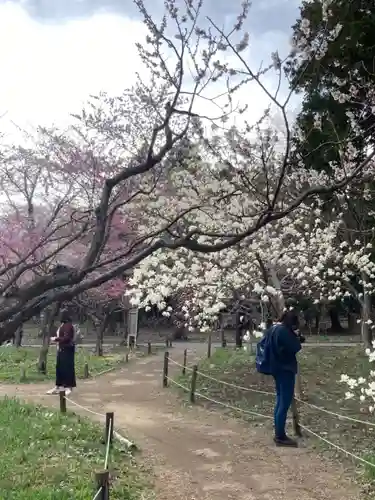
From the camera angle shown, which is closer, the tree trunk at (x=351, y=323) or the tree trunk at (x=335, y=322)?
the tree trunk at (x=351, y=323)

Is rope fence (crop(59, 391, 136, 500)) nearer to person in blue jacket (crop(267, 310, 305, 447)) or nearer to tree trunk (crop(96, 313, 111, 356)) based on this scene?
person in blue jacket (crop(267, 310, 305, 447))

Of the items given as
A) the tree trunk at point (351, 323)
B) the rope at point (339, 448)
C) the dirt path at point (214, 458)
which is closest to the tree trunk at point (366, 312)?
the rope at point (339, 448)

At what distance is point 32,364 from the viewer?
54.4ft

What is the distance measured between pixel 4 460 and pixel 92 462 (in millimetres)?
937

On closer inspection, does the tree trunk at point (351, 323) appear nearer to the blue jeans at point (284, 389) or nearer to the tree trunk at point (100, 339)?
the tree trunk at point (100, 339)

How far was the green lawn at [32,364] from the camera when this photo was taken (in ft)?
45.1

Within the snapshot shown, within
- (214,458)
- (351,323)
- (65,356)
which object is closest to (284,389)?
(214,458)

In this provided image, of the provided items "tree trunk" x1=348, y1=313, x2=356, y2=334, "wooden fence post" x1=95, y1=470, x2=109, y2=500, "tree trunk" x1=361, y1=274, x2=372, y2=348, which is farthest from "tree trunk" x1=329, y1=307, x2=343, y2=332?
"wooden fence post" x1=95, y1=470, x2=109, y2=500

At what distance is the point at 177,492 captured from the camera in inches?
216

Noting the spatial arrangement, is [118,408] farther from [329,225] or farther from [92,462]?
[329,225]

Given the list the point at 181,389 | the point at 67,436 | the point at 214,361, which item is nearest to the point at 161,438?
the point at 67,436

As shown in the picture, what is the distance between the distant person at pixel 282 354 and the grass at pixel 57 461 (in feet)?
6.42

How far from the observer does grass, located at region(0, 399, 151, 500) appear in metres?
5.03

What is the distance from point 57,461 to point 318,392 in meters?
6.82
